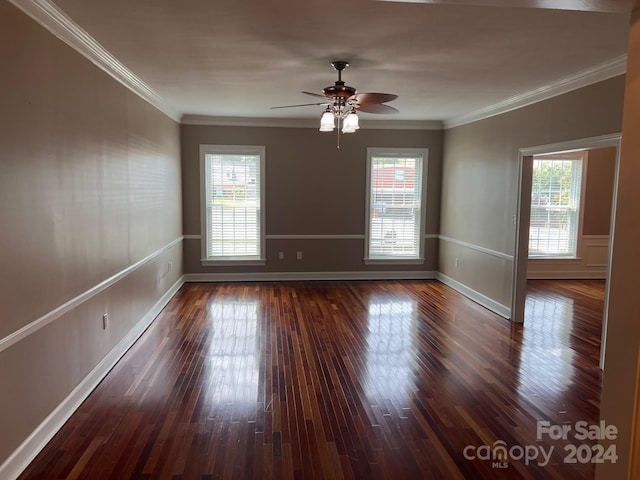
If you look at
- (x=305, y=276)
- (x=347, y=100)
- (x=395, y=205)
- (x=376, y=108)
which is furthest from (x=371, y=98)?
(x=305, y=276)

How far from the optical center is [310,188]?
279 inches

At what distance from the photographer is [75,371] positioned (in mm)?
2979

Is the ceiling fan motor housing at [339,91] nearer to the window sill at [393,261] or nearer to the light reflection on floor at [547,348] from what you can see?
the light reflection on floor at [547,348]

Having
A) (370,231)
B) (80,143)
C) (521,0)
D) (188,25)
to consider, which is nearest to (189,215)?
(370,231)

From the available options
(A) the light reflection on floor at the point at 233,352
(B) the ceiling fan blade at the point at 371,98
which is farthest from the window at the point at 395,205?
(B) the ceiling fan blade at the point at 371,98

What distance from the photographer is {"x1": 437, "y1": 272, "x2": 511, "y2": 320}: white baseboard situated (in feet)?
17.4

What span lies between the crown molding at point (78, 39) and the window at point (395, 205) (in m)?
3.92

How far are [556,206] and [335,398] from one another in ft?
20.3

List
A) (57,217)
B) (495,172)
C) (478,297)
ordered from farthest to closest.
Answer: (478,297), (495,172), (57,217)

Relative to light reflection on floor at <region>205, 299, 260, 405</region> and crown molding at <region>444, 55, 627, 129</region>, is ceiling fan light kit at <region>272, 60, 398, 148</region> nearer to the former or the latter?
crown molding at <region>444, 55, 627, 129</region>

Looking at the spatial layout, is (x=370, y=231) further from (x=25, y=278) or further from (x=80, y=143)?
(x=25, y=278)

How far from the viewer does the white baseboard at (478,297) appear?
5292 mm

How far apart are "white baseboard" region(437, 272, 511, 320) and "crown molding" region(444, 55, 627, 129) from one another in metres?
2.42

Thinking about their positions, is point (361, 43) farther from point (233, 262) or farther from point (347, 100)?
point (233, 262)
